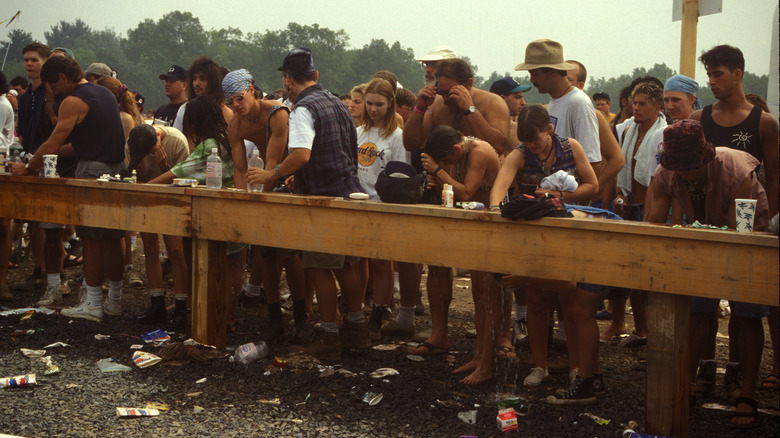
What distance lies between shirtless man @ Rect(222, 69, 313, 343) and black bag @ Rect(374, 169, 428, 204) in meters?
1.05

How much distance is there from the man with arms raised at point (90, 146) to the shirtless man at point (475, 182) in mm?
2939

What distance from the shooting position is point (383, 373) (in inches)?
199

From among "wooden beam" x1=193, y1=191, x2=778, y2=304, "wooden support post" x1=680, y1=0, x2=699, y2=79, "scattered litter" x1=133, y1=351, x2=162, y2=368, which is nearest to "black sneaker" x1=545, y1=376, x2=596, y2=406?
"wooden beam" x1=193, y1=191, x2=778, y2=304

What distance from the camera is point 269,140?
5637mm

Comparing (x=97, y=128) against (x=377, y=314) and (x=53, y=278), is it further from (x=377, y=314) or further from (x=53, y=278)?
(x=377, y=314)

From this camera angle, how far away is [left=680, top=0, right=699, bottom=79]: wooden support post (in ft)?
23.2

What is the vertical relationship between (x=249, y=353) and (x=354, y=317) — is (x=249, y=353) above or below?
below

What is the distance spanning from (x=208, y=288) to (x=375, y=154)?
188cm

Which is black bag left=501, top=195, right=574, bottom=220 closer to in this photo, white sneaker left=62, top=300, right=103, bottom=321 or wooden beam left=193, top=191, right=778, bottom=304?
wooden beam left=193, top=191, right=778, bottom=304

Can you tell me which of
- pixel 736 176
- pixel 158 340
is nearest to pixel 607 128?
pixel 736 176

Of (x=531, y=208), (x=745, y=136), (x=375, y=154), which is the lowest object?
(x=531, y=208)

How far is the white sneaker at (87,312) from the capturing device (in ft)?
21.1

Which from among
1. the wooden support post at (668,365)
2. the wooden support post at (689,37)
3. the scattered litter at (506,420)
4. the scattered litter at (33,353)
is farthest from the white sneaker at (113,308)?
the wooden support post at (689,37)

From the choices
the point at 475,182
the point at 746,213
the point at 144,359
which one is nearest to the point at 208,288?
the point at 144,359
